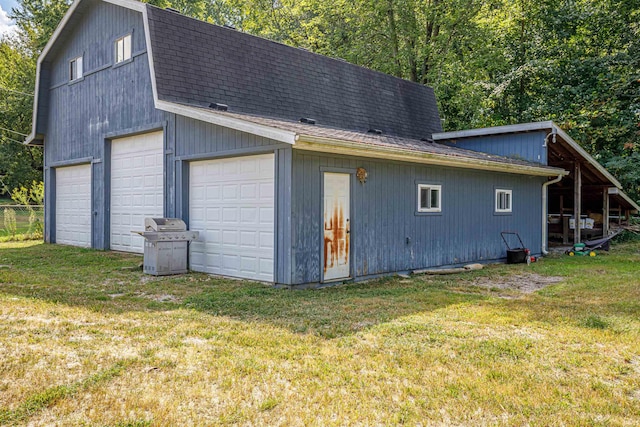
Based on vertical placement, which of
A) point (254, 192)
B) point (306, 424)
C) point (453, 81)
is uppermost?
point (453, 81)

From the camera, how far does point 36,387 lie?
11.1ft

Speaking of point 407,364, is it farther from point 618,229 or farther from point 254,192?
point 618,229

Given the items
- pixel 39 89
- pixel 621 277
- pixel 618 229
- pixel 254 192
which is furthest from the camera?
pixel 618 229

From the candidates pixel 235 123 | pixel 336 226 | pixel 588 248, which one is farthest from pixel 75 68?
pixel 588 248

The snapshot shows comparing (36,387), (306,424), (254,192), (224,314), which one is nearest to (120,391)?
(36,387)

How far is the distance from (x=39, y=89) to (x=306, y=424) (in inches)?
562

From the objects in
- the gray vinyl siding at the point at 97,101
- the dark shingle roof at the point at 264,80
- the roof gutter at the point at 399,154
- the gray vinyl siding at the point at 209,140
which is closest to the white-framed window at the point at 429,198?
the roof gutter at the point at 399,154

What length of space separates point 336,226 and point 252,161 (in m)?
1.70

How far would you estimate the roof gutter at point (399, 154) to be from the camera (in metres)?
7.00

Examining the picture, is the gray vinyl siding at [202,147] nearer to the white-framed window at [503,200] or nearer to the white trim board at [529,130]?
the white-framed window at [503,200]

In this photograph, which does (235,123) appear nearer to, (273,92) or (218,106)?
(218,106)

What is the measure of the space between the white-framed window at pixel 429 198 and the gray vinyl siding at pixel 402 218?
0.12 m

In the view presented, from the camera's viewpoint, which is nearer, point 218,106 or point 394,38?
point 218,106

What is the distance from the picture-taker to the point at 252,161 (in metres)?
8.06
